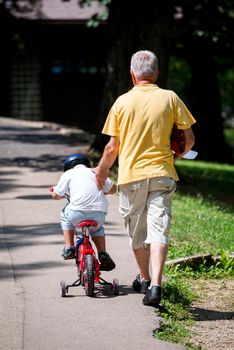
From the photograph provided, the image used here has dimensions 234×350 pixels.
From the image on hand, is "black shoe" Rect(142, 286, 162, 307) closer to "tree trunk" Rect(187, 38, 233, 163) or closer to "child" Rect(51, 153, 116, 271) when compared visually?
"child" Rect(51, 153, 116, 271)

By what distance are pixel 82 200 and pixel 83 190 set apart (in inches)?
3.5

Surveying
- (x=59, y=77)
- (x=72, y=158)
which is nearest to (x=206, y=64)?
(x=59, y=77)

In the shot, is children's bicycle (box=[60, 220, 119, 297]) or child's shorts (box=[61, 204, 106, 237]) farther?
child's shorts (box=[61, 204, 106, 237])

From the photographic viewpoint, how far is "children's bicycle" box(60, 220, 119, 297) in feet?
22.4

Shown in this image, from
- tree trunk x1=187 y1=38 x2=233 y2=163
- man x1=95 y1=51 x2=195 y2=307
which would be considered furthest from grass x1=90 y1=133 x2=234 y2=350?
tree trunk x1=187 y1=38 x2=233 y2=163

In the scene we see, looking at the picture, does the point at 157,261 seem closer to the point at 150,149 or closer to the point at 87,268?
the point at 87,268

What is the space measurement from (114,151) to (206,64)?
18.8 metres

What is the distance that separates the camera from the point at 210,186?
16.3 metres

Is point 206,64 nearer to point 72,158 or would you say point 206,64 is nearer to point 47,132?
point 47,132

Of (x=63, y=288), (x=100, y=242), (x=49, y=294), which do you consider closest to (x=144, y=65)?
(x=100, y=242)

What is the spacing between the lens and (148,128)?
6605 mm

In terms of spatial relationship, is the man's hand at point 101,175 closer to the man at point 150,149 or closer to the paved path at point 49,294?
the man at point 150,149

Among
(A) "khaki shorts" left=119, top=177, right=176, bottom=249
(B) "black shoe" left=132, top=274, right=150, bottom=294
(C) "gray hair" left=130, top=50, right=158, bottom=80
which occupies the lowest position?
(B) "black shoe" left=132, top=274, right=150, bottom=294

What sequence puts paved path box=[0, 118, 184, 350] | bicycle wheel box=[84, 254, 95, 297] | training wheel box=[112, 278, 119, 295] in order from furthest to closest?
training wheel box=[112, 278, 119, 295] → bicycle wheel box=[84, 254, 95, 297] → paved path box=[0, 118, 184, 350]
